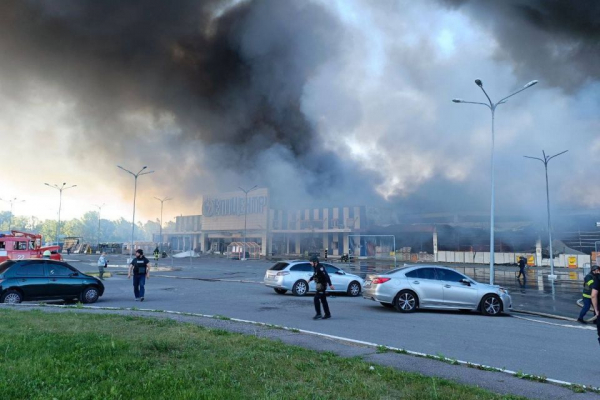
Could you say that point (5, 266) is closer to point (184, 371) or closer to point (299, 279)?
point (299, 279)

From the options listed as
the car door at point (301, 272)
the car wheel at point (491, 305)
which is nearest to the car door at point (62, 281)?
the car door at point (301, 272)

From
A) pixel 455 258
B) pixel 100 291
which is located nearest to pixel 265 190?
pixel 455 258

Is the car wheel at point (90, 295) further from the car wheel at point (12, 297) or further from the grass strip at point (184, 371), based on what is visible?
the grass strip at point (184, 371)

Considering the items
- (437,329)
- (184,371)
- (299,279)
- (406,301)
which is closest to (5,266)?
(299,279)

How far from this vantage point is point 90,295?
531 inches

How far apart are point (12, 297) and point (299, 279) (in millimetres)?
8729

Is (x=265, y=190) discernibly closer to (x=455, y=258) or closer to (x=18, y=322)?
(x=455, y=258)

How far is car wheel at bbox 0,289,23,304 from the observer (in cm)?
1208

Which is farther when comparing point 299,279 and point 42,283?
point 299,279

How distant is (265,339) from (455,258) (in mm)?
44554

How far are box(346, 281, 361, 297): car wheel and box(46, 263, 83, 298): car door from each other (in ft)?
29.2

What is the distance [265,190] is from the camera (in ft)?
236

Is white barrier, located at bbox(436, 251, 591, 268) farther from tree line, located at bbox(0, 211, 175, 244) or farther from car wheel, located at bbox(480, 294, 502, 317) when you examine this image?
tree line, located at bbox(0, 211, 175, 244)

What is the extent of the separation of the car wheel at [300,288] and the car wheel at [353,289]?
1.58 metres
